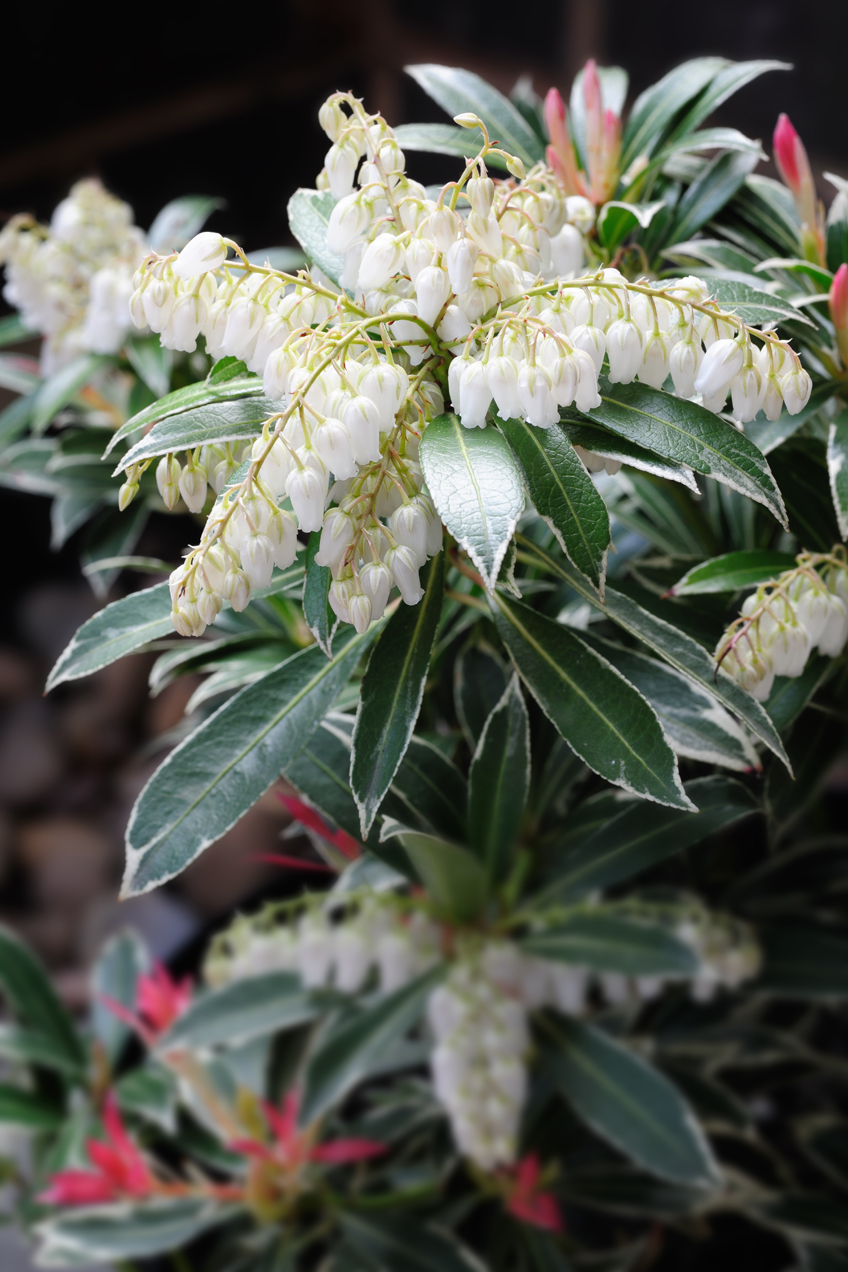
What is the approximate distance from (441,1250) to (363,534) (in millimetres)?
668

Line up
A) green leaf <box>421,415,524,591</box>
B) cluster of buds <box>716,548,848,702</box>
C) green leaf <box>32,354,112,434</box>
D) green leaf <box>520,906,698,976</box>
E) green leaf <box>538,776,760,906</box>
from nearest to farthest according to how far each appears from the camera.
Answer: green leaf <box>421,415,524,591</box>, cluster of buds <box>716,548,848,702</box>, green leaf <box>538,776,760,906</box>, green leaf <box>520,906,698,976</box>, green leaf <box>32,354,112,434</box>

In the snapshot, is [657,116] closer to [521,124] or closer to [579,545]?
[521,124]

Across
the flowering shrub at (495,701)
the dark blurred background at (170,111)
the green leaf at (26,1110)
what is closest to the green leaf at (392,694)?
the flowering shrub at (495,701)

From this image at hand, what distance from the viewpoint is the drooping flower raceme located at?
40 centimetres

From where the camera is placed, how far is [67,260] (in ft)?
2.74

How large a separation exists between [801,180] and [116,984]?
0.97 meters

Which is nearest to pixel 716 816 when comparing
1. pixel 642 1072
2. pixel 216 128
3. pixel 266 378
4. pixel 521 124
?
pixel 642 1072

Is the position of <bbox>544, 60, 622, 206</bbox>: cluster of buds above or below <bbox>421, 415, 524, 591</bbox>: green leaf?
above

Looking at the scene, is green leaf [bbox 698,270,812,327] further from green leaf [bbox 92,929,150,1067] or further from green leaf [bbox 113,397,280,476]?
green leaf [bbox 92,929,150,1067]

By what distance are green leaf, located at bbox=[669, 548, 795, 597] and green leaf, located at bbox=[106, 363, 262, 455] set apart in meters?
0.24

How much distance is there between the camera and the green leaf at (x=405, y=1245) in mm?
809

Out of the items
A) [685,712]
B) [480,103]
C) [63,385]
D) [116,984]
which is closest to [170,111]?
[63,385]

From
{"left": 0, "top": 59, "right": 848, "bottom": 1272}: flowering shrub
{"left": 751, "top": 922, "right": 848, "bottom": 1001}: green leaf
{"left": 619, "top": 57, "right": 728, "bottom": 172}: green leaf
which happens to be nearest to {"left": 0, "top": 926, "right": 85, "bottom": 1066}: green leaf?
{"left": 0, "top": 59, "right": 848, "bottom": 1272}: flowering shrub

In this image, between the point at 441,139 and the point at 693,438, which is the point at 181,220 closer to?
the point at 441,139
